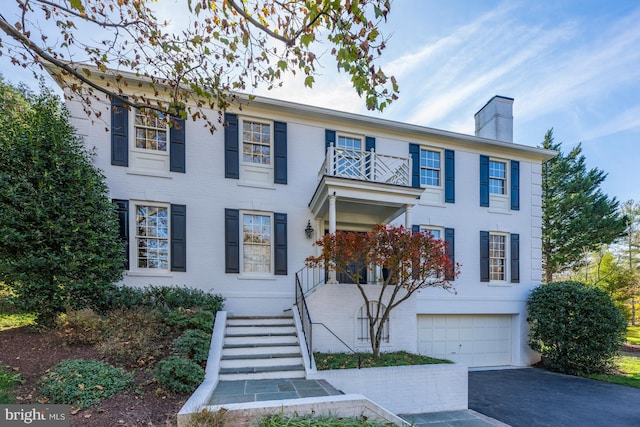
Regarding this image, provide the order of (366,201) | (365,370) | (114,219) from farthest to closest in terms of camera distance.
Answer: (366,201) < (114,219) < (365,370)

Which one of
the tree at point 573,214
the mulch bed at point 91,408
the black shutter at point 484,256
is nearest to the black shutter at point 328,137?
the black shutter at point 484,256

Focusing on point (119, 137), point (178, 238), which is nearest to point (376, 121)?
point (178, 238)

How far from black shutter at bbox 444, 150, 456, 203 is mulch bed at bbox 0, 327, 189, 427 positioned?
9.58 meters

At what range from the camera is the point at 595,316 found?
31.7ft

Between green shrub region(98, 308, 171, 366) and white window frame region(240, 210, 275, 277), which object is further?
white window frame region(240, 210, 275, 277)

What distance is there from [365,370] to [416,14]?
6.51 m

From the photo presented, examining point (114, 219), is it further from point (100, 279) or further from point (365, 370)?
point (365, 370)

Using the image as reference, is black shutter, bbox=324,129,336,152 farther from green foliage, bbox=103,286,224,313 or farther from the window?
green foliage, bbox=103,286,224,313

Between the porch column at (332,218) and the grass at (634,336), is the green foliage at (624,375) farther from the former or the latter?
the porch column at (332,218)

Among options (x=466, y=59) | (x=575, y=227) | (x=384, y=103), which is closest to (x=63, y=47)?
(x=384, y=103)

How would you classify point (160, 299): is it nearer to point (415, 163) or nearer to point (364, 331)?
point (364, 331)

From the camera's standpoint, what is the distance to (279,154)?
9227 mm

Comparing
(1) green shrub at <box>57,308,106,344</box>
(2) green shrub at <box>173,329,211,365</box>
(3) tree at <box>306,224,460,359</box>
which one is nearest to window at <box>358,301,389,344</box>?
(3) tree at <box>306,224,460,359</box>

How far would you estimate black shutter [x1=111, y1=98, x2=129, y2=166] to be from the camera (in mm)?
8109
